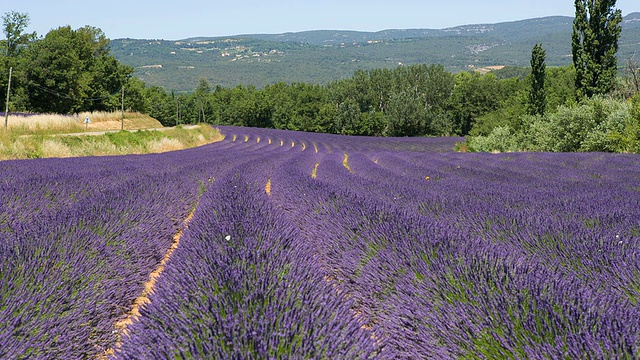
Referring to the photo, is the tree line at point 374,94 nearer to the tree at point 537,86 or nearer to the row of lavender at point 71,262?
the tree at point 537,86

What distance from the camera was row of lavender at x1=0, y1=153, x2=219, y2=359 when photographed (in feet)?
7.27

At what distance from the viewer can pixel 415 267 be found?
2.81 m

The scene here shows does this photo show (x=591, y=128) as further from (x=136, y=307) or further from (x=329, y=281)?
(x=136, y=307)

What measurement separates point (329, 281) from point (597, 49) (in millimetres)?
29047

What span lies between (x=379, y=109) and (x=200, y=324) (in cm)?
7904

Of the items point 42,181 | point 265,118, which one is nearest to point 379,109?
point 265,118

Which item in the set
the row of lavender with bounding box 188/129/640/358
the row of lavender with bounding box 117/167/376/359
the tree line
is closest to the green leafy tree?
the tree line

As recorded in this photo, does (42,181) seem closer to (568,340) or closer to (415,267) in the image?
(415,267)

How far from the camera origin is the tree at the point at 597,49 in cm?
2627

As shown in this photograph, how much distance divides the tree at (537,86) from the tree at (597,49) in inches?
110

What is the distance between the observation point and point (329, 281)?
11.5 feet

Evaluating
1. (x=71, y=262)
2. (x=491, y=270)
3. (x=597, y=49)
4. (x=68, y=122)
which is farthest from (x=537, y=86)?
(x=71, y=262)

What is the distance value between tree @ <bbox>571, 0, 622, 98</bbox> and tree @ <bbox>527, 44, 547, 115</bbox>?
2.78 m

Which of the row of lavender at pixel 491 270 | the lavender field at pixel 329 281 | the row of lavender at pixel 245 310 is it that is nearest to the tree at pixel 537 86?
the row of lavender at pixel 491 270
